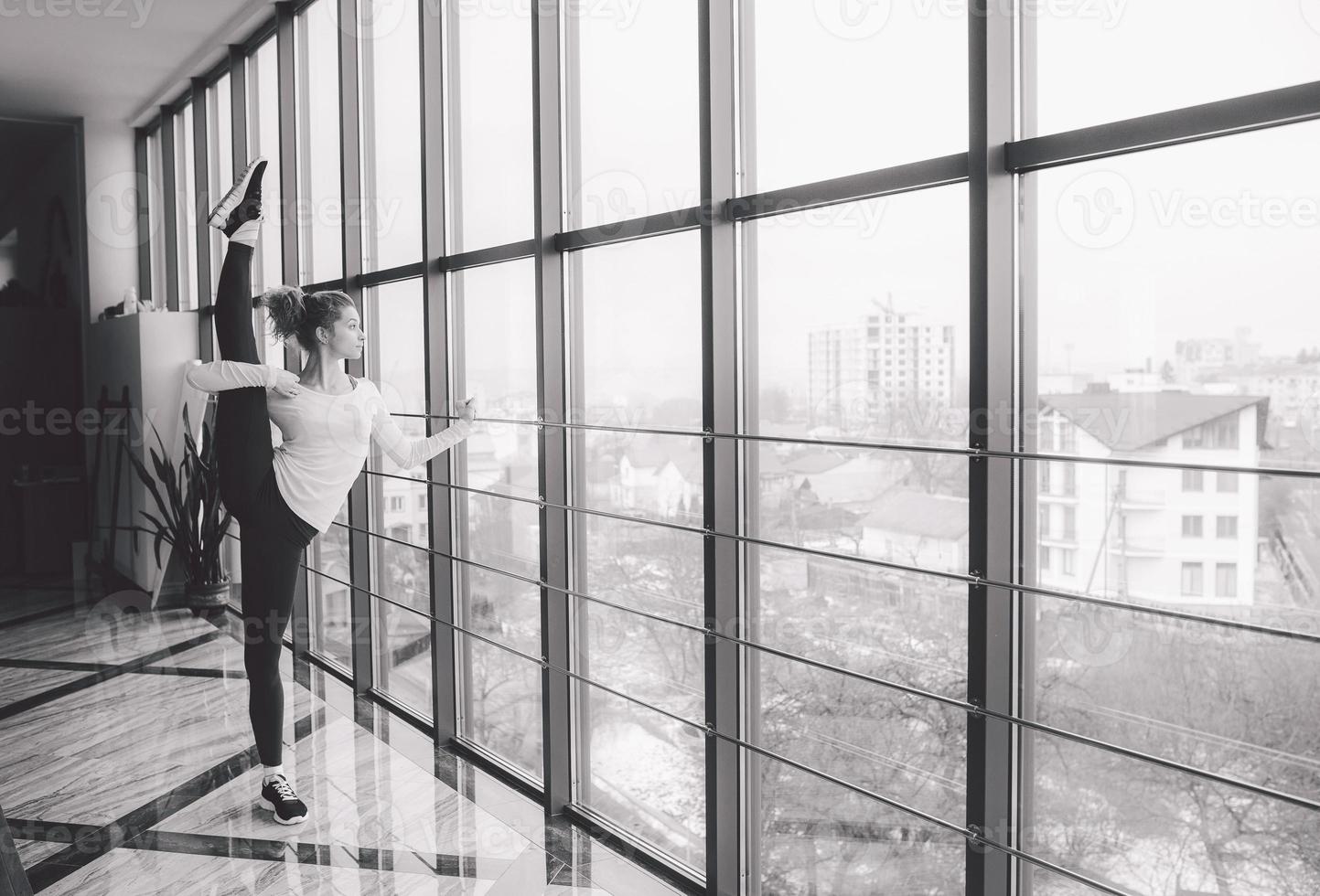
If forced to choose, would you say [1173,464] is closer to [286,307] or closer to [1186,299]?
[1186,299]

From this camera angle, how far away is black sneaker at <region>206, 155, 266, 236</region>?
2678 millimetres

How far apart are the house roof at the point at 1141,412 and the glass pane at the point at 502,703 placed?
194 cm

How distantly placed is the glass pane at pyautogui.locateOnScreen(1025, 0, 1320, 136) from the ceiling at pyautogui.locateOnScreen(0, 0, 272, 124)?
13.1ft

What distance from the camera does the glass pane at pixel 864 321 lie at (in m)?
1.78

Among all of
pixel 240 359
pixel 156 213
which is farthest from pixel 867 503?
pixel 156 213

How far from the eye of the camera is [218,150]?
5684 mm

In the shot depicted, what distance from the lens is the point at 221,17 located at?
4.54m

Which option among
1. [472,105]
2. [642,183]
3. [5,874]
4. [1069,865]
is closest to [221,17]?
[472,105]

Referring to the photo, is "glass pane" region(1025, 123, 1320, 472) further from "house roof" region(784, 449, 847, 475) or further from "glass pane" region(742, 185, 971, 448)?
"house roof" region(784, 449, 847, 475)

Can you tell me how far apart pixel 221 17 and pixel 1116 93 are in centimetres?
455

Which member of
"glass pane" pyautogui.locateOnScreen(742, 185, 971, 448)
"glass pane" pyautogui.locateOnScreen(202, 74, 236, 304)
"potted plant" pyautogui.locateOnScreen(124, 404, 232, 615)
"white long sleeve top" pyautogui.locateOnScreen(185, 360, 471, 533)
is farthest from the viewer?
"glass pane" pyautogui.locateOnScreen(202, 74, 236, 304)

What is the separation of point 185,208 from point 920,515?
6.09 m

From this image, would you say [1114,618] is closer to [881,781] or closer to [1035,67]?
[881,781]

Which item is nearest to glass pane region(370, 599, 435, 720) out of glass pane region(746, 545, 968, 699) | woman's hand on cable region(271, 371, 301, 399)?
woman's hand on cable region(271, 371, 301, 399)
